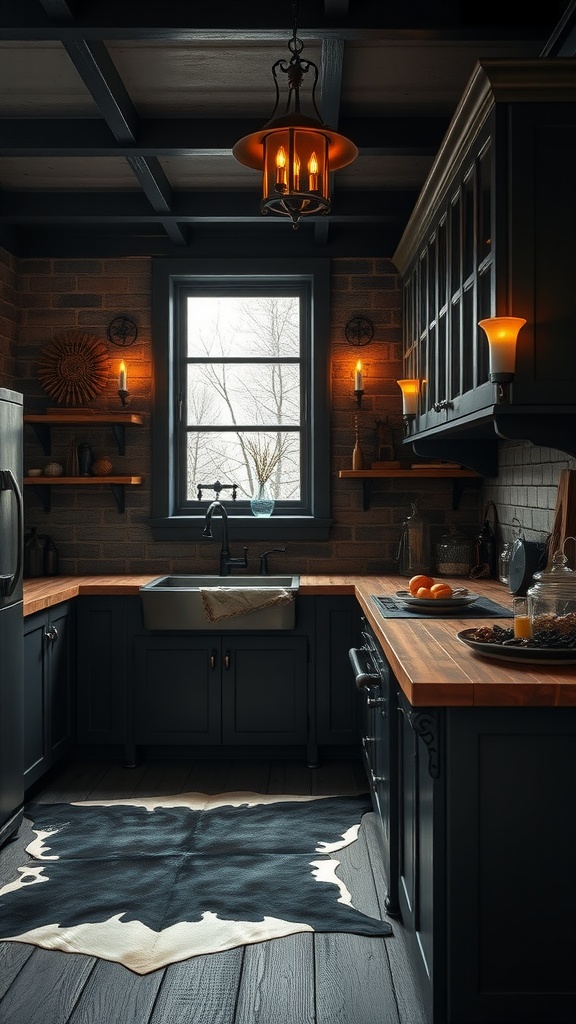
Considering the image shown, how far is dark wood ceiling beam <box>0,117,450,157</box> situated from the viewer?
3.24 meters

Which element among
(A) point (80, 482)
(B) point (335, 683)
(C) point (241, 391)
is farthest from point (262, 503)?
(B) point (335, 683)

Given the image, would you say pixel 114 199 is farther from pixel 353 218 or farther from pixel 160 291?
pixel 353 218

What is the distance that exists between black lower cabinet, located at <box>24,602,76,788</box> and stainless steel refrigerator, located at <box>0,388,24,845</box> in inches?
8.5

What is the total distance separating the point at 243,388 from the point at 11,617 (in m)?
2.06

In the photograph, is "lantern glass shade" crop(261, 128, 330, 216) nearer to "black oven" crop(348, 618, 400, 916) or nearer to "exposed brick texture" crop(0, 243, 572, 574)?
"black oven" crop(348, 618, 400, 916)

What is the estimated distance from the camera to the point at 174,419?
183 inches

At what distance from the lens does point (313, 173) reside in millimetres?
2232

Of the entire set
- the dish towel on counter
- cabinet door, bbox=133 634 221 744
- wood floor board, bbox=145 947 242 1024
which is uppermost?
the dish towel on counter

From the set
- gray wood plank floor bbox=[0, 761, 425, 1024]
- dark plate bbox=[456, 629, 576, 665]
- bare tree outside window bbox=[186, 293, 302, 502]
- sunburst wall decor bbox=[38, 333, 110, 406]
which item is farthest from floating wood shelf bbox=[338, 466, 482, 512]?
dark plate bbox=[456, 629, 576, 665]

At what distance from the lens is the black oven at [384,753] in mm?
2475

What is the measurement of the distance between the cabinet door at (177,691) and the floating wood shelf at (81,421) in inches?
44.3

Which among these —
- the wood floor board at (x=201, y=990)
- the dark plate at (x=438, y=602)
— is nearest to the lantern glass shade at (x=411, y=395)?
the dark plate at (x=438, y=602)

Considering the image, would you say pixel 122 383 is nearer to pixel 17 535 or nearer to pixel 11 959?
pixel 17 535

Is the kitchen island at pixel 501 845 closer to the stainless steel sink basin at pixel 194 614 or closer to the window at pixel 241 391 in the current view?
the stainless steel sink basin at pixel 194 614
